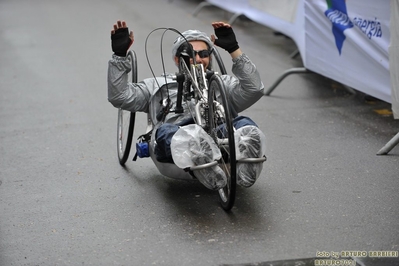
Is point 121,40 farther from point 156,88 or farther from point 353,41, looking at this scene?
point 353,41

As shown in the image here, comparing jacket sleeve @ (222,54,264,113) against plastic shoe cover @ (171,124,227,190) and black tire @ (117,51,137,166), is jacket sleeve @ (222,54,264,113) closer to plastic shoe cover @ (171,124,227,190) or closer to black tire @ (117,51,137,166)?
plastic shoe cover @ (171,124,227,190)

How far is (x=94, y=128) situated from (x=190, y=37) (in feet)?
8.09

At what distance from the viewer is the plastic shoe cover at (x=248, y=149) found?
4820 mm

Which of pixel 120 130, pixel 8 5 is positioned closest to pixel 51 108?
pixel 120 130

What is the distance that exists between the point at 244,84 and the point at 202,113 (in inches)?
15.1

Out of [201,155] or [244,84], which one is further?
[244,84]

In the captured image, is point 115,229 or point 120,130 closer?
point 115,229

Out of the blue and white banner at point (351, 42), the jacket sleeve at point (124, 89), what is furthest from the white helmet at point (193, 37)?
the blue and white banner at point (351, 42)

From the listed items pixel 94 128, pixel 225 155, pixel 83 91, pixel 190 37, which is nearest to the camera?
pixel 225 155

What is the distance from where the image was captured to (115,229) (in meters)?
4.84

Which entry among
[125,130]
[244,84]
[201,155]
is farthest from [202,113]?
[125,130]

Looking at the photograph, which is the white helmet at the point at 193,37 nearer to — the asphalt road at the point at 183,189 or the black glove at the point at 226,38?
the black glove at the point at 226,38

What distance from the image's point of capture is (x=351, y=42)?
790cm

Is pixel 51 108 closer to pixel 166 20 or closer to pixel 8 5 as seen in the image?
pixel 166 20
